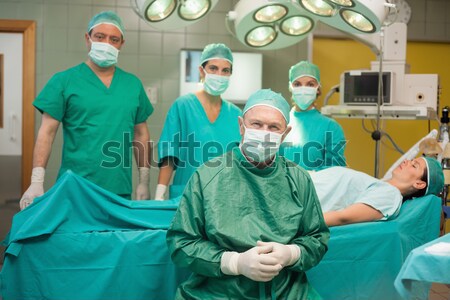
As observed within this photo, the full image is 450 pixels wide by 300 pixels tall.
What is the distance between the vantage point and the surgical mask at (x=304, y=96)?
2881mm

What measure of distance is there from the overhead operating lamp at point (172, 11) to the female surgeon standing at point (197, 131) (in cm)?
21

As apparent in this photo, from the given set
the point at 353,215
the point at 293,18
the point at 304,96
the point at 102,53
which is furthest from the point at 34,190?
the point at 293,18

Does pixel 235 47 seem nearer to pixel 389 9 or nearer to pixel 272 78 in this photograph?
pixel 272 78

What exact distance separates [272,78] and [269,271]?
9.64 feet

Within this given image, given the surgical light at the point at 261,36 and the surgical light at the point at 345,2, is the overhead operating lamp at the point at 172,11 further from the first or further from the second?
the surgical light at the point at 345,2

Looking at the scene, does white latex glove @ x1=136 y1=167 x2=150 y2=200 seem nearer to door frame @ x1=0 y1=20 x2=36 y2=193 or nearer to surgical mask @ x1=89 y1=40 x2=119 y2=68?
surgical mask @ x1=89 y1=40 x2=119 y2=68

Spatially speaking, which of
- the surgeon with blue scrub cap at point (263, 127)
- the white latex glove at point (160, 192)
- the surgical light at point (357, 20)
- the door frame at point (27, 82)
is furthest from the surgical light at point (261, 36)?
the door frame at point (27, 82)

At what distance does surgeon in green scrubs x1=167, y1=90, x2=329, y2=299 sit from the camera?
5.29 feet

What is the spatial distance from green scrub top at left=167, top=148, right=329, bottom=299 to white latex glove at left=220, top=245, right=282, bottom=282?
1.2 inches

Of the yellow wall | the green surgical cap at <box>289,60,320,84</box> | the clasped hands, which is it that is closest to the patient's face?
the green surgical cap at <box>289,60,320,84</box>

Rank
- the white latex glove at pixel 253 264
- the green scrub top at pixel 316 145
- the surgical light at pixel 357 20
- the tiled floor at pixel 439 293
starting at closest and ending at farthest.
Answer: the white latex glove at pixel 253 264
the surgical light at pixel 357 20
the green scrub top at pixel 316 145
the tiled floor at pixel 439 293

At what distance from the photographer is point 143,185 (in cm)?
264

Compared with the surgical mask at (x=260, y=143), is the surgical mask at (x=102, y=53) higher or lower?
A: higher

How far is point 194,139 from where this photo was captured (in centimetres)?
263
